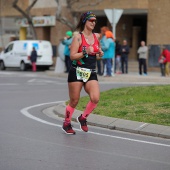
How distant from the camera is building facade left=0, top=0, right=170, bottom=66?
33062mm

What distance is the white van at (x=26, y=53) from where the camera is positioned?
115 ft

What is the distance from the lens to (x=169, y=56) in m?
28.0

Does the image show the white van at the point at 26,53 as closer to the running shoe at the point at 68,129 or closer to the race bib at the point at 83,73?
the running shoe at the point at 68,129

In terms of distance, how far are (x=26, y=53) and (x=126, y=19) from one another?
725 cm

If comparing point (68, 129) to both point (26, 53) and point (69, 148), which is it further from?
point (26, 53)

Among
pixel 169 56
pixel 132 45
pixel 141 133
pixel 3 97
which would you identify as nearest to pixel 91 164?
pixel 141 133

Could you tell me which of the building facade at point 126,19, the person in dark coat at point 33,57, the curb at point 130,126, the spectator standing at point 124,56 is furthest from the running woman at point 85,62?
the person in dark coat at point 33,57

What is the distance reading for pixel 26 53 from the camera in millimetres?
35031

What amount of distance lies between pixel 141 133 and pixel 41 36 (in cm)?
3245

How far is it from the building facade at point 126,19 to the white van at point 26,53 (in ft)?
11.2

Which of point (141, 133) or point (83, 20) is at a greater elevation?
point (83, 20)

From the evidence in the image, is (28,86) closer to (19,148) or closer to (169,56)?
(169,56)

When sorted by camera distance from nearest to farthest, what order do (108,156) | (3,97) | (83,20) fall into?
(108,156)
(83,20)
(3,97)

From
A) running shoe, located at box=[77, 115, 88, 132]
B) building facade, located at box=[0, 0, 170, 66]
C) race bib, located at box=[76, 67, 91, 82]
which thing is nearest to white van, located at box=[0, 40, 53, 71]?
building facade, located at box=[0, 0, 170, 66]
